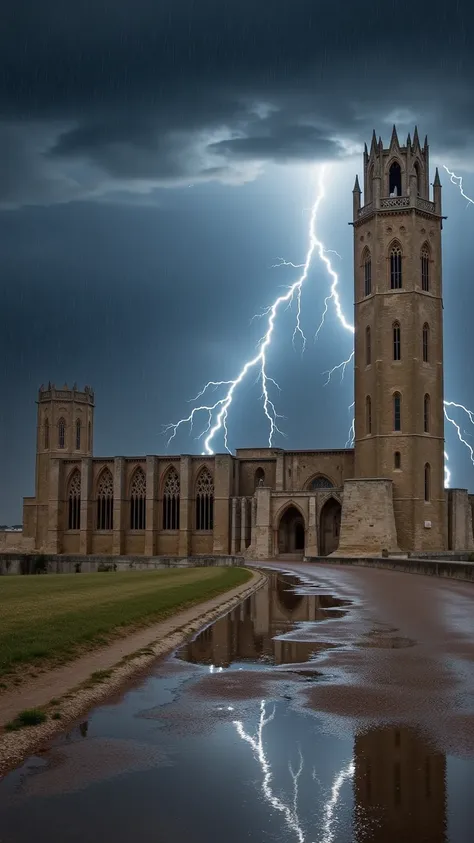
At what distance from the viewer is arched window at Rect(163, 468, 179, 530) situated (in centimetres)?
7694

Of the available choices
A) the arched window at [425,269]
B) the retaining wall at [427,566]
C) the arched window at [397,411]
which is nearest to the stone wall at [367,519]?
the arched window at [397,411]

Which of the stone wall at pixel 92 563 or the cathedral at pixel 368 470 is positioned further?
the cathedral at pixel 368 470

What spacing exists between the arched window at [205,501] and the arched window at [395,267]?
71.4 feet

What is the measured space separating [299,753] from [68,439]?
3632 inches

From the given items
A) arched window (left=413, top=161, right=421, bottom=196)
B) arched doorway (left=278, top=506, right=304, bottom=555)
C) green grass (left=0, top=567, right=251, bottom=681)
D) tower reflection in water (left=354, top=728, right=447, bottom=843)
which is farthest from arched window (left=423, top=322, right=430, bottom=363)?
tower reflection in water (left=354, top=728, right=447, bottom=843)

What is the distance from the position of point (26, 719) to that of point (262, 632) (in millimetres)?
7979

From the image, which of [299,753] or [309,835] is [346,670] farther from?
[309,835]

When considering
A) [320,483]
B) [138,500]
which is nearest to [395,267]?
[320,483]

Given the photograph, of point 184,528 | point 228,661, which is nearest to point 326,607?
point 228,661

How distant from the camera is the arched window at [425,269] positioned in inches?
2660

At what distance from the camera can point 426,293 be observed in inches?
2635

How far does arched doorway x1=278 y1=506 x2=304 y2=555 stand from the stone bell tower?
6.59 meters

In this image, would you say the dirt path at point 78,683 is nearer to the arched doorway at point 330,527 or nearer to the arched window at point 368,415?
the arched window at point 368,415

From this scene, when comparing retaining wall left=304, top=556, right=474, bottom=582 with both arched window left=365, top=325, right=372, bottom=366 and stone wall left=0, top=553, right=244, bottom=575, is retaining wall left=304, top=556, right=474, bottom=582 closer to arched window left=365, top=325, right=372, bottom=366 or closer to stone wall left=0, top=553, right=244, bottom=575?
stone wall left=0, top=553, right=244, bottom=575
